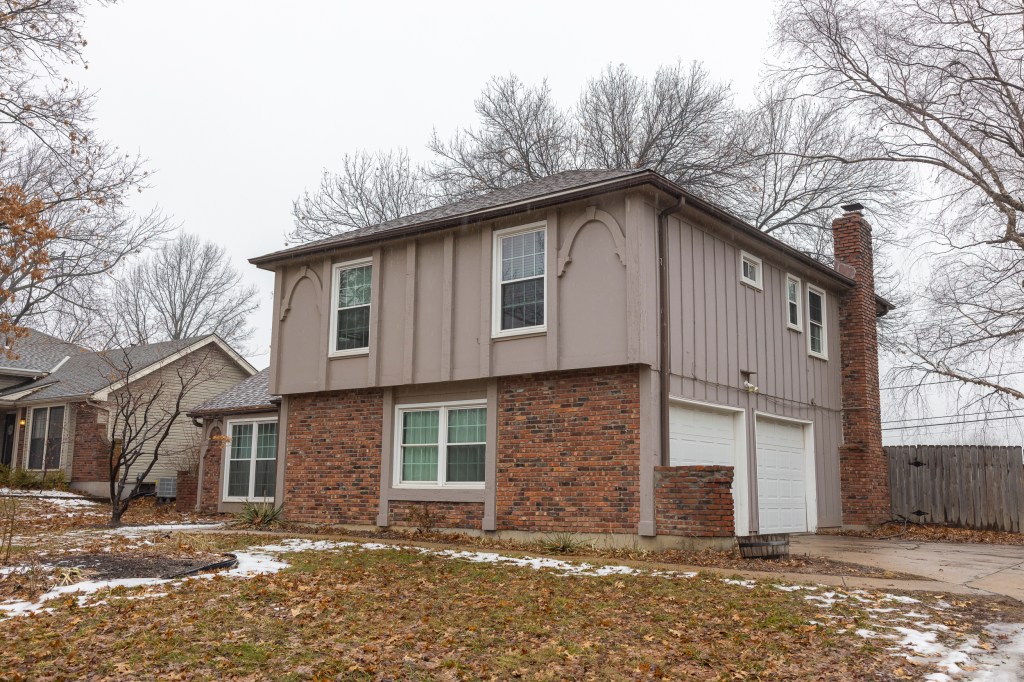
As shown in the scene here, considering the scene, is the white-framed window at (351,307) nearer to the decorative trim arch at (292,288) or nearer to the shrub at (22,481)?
the decorative trim arch at (292,288)

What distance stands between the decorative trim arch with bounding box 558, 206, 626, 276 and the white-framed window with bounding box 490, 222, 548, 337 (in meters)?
0.36

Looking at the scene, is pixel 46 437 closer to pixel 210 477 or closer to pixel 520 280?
pixel 210 477

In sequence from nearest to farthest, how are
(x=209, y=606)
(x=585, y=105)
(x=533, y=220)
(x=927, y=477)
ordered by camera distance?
(x=209, y=606)
(x=533, y=220)
(x=927, y=477)
(x=585, y=105)

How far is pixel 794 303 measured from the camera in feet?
53.0

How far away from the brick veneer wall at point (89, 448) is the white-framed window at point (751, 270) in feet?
62.2

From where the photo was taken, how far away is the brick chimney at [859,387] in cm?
1678

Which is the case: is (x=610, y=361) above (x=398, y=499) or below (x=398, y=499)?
above

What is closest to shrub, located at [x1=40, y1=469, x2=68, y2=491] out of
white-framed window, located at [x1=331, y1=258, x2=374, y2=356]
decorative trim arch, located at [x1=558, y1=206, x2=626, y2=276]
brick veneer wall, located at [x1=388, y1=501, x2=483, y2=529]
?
white-framed window, located at [x1=331, y1=258, x2=374, y2=356]

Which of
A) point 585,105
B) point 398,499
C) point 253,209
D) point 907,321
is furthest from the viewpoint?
point 253,209

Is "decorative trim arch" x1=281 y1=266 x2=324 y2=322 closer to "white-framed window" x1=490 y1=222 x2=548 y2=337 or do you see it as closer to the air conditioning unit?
"white-framed window" x1=490 y1=222 x2=548 y2=337

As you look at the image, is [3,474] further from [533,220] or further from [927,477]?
[927,477]

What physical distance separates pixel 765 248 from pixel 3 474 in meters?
22.6

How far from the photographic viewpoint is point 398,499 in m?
14.3

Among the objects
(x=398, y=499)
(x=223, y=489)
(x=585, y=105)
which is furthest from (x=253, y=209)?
(x=398, y=499)
